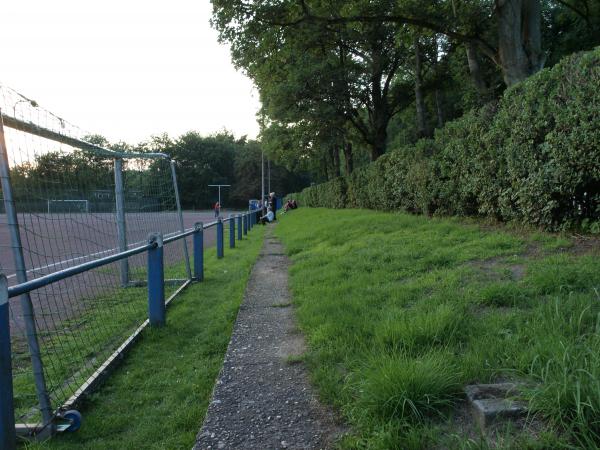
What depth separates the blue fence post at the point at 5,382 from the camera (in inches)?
86.9

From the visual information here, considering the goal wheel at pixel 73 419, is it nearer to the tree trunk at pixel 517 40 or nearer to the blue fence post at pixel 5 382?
the blue fence post at pixel 5 382

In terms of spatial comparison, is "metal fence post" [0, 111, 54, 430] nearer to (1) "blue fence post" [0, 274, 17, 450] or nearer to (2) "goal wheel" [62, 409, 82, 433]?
(2) "goal wheel" [62, 409, 82, 433]

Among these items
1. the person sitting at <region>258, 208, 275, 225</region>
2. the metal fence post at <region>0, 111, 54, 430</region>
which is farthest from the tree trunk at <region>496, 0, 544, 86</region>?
the person sitting at <region>258, 208, 275, 225</region>

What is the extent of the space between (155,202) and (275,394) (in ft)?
18.7

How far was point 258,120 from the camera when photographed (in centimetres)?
3241

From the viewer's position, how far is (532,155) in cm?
601

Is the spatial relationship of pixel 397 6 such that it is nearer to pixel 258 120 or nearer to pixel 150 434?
pixel 150 434

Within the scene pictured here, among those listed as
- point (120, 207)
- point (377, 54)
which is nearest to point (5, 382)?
point (120, 207)

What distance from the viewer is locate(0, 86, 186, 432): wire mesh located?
348cm

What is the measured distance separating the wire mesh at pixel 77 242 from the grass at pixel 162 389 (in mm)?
285

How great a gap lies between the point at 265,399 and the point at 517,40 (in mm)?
10451

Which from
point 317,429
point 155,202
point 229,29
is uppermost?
point 229,29

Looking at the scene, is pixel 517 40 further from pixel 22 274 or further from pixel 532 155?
pixel 22 274

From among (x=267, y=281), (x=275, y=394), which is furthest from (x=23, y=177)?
(x=267, y=281)
